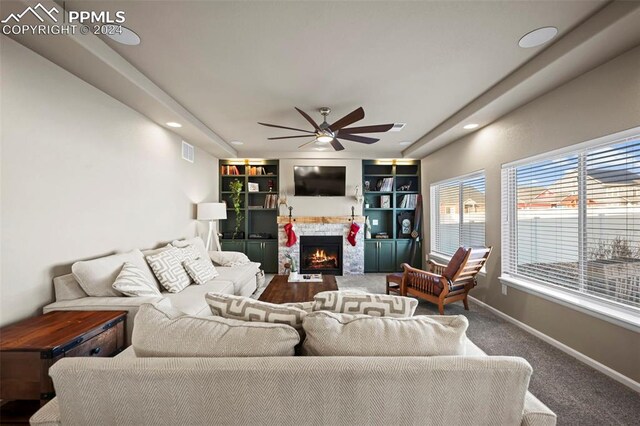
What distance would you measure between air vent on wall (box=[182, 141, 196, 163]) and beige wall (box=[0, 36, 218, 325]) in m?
0.83

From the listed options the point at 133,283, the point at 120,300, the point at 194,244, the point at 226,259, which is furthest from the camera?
the point at 226,259

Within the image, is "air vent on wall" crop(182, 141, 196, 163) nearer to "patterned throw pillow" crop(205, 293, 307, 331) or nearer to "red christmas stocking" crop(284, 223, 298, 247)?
"red christmas stocking" crop(284, 223, 298, 247)

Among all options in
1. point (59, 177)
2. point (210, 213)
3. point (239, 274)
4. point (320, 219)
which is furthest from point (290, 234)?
point (59, 177)

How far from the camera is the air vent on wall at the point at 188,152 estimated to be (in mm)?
4310

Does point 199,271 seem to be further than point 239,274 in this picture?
No

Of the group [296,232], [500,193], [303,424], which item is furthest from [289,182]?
[303,424]

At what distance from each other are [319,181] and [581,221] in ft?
13.4

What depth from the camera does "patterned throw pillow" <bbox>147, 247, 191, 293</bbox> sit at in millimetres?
2824

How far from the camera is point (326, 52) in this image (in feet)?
7.34

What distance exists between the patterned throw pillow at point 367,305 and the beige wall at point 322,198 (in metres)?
4.57

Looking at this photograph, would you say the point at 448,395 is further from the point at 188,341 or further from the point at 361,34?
the point at 361,34

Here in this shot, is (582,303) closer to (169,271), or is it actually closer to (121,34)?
(169,271)

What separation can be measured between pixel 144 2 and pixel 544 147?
3.60m

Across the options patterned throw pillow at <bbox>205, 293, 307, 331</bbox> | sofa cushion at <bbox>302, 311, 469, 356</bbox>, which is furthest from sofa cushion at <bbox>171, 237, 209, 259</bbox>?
sofa cushion at <bbox>302, 311, 469, 356</bbox>
